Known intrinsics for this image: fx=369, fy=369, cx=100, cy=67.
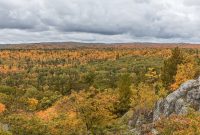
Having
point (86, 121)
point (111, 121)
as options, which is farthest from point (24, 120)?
point (111, 121)

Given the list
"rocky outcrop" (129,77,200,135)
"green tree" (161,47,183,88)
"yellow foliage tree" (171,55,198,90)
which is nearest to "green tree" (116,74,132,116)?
"green tree" (161,47,183,88)

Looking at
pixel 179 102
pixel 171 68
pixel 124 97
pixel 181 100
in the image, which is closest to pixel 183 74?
pixel 171 68

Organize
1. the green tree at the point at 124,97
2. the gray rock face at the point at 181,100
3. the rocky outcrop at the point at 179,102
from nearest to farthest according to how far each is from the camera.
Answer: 1. the rocky outcrop at the point at 179,102
2. the gray rock face at the point at 181,100
3. the green tree at the point at 124,97

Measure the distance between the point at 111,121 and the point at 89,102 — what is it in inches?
300

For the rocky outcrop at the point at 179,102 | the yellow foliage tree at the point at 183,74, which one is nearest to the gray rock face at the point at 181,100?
the rocky outcrop at the point at 179,102

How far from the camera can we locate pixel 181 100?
65812 mm

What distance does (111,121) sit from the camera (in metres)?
68.1

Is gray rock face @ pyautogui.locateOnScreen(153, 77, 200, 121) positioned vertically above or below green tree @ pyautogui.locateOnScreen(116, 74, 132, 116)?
above

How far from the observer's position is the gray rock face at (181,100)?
6378 cm

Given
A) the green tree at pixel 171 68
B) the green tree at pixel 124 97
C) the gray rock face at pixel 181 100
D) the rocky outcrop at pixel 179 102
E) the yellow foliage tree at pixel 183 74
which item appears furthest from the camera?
the green tree at pixel 124 97

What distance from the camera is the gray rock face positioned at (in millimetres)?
63781

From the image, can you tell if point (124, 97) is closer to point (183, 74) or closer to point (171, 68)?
point (171, 68)

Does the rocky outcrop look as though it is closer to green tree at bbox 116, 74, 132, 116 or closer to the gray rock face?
the gray rock face

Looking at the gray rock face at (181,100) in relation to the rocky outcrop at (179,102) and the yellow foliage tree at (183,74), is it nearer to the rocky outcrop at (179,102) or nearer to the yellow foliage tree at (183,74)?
the rocky outcrop at (179,102)
